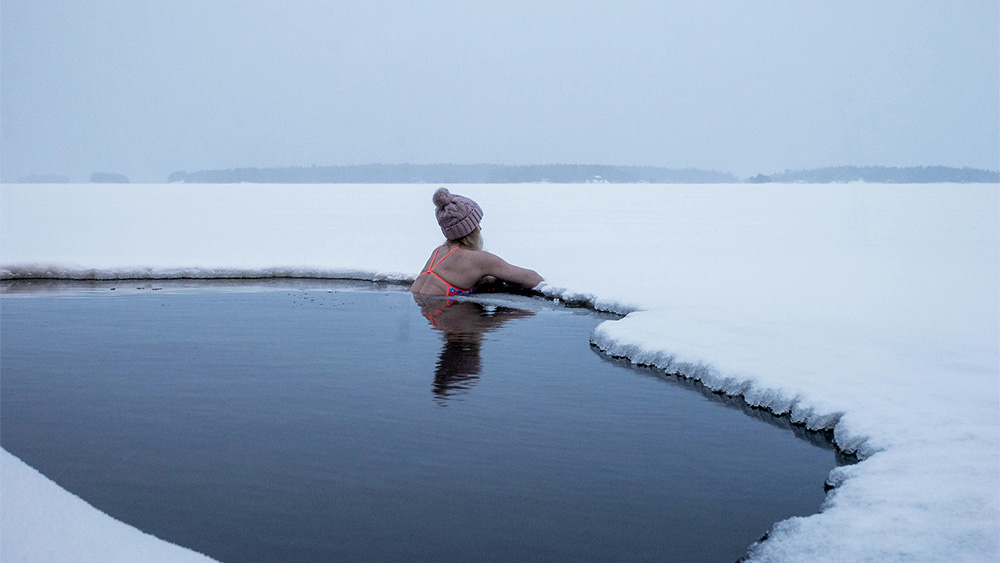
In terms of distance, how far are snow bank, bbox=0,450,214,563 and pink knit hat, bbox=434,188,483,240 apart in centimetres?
774

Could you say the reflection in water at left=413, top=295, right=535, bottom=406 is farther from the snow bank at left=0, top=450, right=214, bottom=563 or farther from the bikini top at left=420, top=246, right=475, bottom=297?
the snow bank at left=0, top=450, right=214, bottom=563

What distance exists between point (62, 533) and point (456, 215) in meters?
8.14

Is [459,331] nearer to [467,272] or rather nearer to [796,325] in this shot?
[467,272]

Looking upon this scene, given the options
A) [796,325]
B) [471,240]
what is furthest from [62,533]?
[471,240]

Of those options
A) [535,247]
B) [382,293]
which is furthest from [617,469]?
[535,247]

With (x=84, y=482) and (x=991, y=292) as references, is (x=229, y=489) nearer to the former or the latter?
(x=84, y=482)

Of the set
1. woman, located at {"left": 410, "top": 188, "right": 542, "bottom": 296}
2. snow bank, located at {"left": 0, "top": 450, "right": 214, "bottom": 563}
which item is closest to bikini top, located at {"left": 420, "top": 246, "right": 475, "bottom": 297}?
woman, located at {"left": 410, "top": 188, "right": 542, "bottom": 296}

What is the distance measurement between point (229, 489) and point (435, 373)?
263 centimetres

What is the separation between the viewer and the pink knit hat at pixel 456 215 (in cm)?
1128

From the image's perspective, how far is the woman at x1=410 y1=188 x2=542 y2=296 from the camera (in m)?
11.3

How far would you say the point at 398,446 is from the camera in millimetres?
4871

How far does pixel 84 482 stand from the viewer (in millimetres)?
4332

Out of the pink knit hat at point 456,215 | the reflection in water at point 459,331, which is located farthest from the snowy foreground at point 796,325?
the pink knit hat at point 456,215

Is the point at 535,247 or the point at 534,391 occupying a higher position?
the point at 535,247
